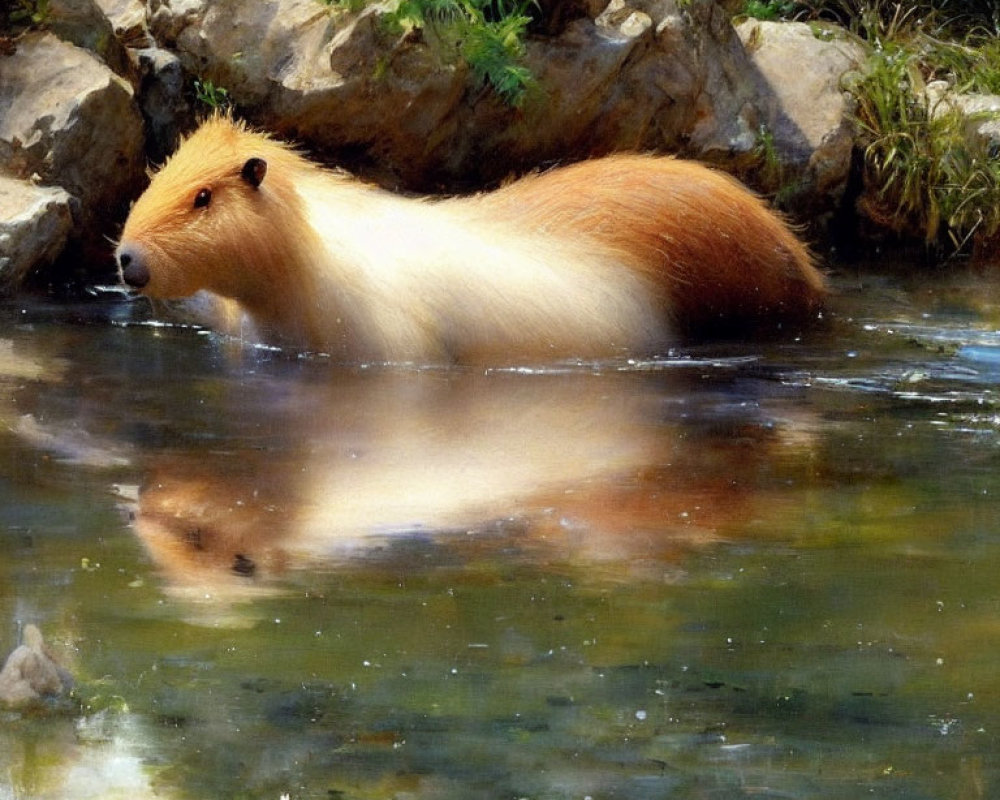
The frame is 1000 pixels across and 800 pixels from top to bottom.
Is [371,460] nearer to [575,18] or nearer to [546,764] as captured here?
[546,764]

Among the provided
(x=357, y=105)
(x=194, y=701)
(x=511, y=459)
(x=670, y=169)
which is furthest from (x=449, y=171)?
(x=194, y=701)

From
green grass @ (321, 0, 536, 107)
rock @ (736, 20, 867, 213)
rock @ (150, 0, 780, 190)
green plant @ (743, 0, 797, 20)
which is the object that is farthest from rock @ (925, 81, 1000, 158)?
green grass @ (321, 0, 536, 107)

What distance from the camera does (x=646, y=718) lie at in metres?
2.98

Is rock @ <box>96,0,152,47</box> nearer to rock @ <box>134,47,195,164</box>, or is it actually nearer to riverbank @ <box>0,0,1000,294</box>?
riverbank @ <box>0,0,1000,294</box>

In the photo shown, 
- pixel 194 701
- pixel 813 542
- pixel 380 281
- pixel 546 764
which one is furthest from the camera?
pixel 380 281

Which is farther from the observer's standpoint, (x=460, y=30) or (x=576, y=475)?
(x=460, y=30)

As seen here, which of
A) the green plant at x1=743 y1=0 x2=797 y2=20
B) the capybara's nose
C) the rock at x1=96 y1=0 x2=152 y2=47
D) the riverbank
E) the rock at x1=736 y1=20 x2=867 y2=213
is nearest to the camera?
the capybara's nose

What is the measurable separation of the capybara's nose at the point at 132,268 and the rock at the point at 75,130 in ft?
5.31

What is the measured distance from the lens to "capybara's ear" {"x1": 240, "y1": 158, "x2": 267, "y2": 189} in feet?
19.9

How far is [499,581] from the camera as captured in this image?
3645mm

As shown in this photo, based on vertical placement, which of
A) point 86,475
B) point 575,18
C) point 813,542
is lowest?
point 86,475

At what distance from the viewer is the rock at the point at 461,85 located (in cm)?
795

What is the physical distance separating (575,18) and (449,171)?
959 mm

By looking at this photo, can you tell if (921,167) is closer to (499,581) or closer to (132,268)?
(132,268)
